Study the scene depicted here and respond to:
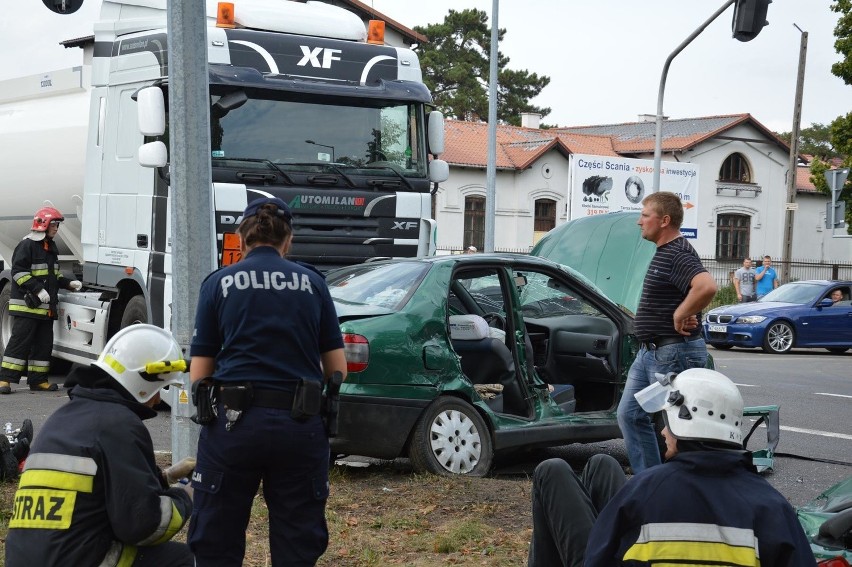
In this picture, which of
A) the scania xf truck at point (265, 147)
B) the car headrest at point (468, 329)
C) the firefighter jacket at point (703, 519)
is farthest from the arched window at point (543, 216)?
the firefighter jacket at point (703, 519)

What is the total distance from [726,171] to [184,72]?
48.9 metres

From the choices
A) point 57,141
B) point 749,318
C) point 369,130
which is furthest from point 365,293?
point 749,318

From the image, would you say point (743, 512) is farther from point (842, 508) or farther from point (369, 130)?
point (369, 130)

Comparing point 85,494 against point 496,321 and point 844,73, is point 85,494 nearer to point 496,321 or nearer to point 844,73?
point 496,321

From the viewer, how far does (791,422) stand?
11734 millimetres

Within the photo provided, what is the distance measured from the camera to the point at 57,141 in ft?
43.9

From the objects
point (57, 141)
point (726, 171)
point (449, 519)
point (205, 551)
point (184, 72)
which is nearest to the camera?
point (205, 551)

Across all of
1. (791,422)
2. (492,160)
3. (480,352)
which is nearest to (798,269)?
(492,160)

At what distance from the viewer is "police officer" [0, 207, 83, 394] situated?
12.5 m

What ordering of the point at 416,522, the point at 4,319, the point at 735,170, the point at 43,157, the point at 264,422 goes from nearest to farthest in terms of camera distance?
1. the point at 264,422
2. the point at 416,522
3. the point at 43,157
4. the point at 4,319
5. the point at 735,170

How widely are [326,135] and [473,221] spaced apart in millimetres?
37275

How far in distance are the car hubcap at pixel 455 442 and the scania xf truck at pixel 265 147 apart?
10.3 ft

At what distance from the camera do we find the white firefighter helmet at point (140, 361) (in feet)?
12.5

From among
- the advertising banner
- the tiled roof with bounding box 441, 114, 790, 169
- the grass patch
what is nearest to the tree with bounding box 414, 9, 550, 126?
the tiled roof with bounding box 441, 114, 790, 169
